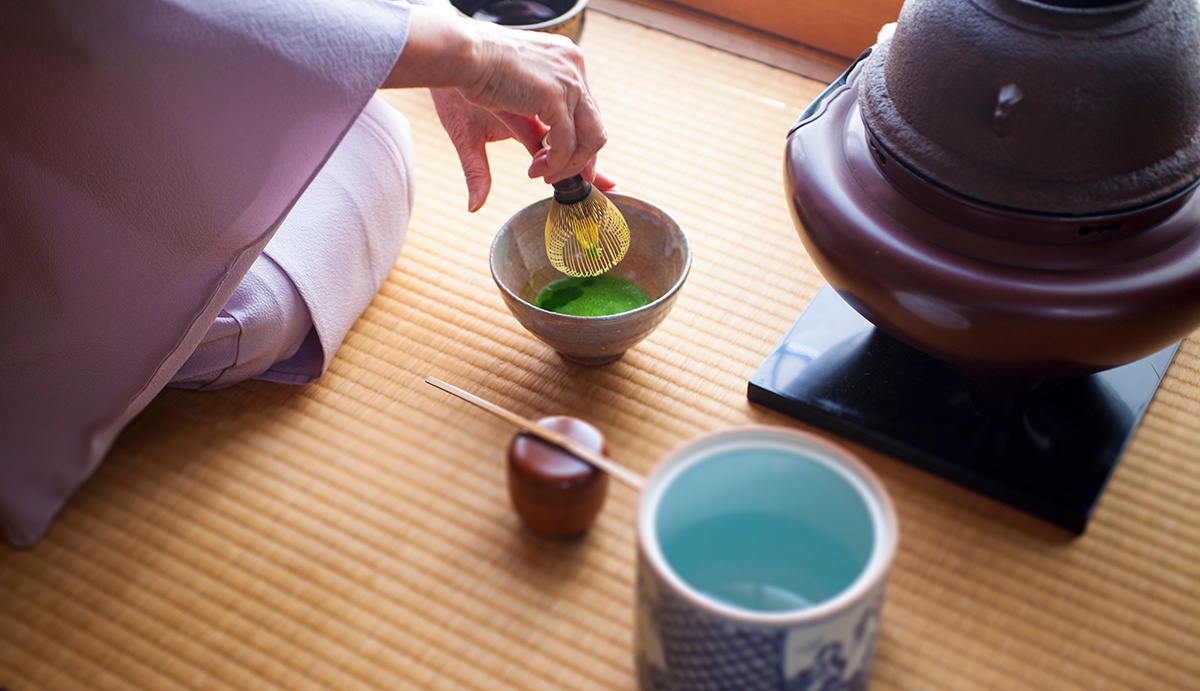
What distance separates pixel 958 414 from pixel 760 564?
0.48 meters

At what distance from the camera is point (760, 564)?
1217 millimetres

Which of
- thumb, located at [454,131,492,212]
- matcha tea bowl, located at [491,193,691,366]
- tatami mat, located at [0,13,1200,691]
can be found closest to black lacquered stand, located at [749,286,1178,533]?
tatami mat, located at [0,13,1200,691]

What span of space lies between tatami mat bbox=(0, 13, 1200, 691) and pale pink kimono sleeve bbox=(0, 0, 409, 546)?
118 mm

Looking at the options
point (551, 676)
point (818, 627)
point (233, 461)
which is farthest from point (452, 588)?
point (818, 627)

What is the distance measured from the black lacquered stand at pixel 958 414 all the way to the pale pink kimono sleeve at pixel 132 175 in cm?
73

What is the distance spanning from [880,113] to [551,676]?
813 millimetres

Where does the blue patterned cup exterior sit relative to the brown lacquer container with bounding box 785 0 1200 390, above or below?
below

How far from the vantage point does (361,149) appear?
1730 millimetres

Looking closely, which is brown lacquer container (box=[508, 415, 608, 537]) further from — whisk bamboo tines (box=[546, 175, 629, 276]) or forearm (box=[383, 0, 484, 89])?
forearm (box=[383, 0, 484, 89])

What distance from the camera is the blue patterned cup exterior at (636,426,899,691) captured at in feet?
3.27

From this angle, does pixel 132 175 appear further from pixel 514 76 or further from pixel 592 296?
pixel 592 296

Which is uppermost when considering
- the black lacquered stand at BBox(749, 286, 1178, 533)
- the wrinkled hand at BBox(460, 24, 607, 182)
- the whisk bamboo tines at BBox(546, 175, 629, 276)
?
the wrinkled hand at BBox(460, 24, 607, 182)

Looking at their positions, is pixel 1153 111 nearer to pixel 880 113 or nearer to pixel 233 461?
pixel 880 113

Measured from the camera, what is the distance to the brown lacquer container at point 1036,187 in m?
1.23
